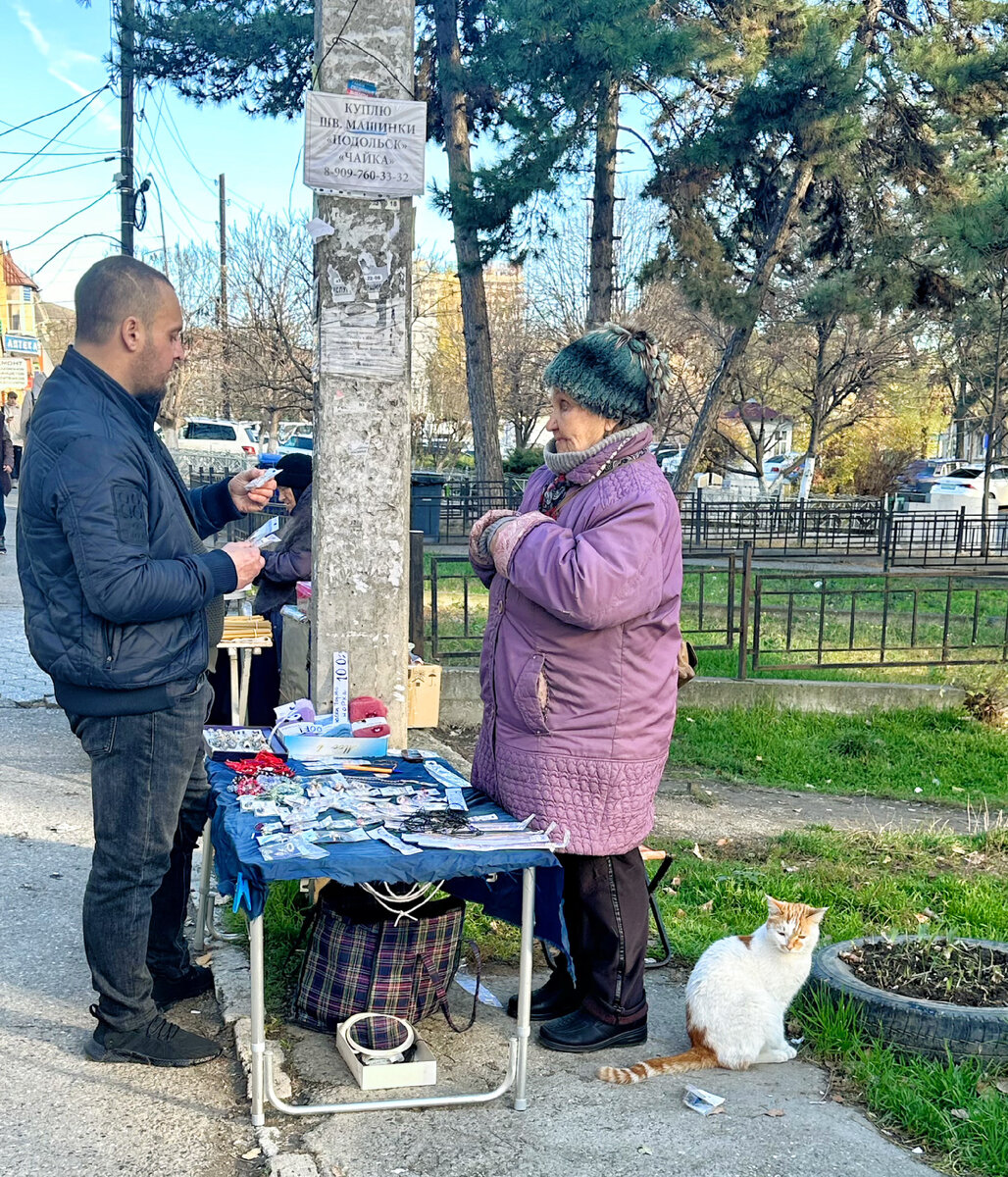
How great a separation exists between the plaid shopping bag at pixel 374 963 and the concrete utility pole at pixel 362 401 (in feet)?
3.13

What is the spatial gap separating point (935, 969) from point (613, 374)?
204 cm

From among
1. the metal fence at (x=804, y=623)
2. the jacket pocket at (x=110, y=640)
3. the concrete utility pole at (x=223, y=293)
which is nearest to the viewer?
the jacket pocket at (x=110, y=640)

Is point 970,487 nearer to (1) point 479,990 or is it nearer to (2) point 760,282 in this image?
(2) point 760,282

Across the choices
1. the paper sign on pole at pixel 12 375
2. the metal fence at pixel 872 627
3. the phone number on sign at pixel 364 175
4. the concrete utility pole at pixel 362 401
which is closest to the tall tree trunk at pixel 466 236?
the metal fence at pixel 872 627

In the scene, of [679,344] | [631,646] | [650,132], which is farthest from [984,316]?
[631,646]

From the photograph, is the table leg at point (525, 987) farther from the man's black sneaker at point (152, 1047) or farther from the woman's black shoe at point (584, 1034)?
the man's black sneaker at point (152, 1047)

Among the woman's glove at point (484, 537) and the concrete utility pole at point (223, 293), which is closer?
the woman's glove at point (484, 537)

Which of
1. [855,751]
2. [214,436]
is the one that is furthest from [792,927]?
[214,436]

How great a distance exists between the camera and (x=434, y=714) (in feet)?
18.4

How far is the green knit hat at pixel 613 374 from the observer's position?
3.17m

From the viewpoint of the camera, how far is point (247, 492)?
3.76 meters

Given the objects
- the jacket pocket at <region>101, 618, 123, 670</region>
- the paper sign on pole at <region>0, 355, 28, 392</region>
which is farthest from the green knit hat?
the paper sign on pole at <region>0, 355, 28, 392</region>

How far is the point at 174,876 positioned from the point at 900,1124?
2.13 m

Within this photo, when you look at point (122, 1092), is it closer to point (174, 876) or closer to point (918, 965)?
point (174, 876)
